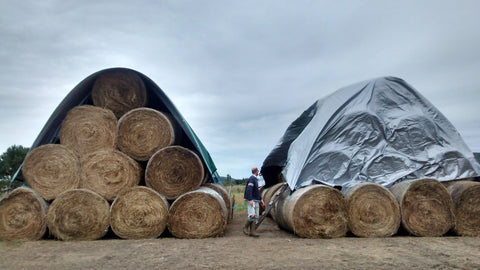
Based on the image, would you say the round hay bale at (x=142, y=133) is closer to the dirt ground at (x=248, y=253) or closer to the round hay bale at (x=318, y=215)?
the dirt ground at (x=248, y=253)

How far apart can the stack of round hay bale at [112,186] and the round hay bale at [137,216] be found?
2 cm

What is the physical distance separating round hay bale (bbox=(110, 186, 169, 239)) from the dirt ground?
25 cm

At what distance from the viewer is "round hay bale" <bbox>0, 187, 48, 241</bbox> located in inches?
270

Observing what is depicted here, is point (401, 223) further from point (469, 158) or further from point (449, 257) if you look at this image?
point (469, 158)

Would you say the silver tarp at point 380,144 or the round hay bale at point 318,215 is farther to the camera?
the silver tarp at point 380,144

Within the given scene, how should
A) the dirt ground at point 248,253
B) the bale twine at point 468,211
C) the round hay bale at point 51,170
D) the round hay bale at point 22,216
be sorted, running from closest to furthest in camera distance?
the dirt ground at point 248,253 < the round hay bale at point 22,216 < the bale twine at point 468,211 < the round hay bale at point 51,170

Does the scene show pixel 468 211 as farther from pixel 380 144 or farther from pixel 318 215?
pixel 318 215

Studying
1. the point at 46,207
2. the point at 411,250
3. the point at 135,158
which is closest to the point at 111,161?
the point at 135,158

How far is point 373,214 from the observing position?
275 inches

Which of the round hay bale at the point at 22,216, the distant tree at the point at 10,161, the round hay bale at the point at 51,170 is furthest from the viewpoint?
the distant tree at the point at 10,161

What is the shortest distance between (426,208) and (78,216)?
6.71m

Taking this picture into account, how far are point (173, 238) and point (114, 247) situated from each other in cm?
126

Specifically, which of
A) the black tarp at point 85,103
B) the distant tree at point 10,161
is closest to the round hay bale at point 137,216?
the black tarp at point 85,103

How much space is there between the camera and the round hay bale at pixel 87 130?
24.7 feet
